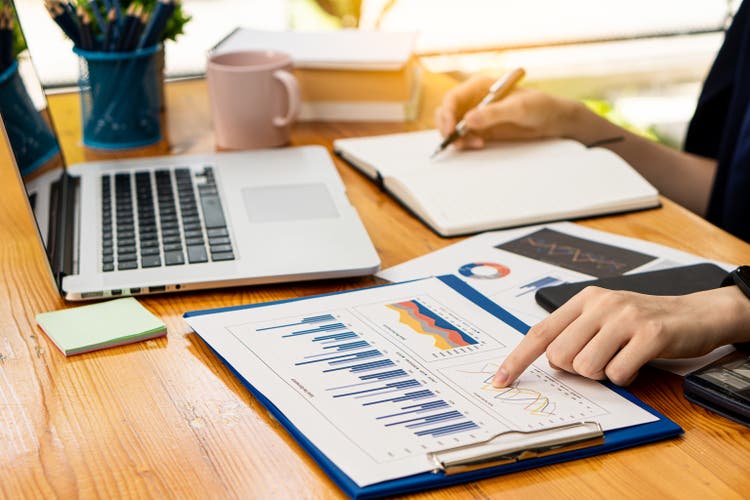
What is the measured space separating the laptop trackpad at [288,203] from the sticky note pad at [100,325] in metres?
0.22

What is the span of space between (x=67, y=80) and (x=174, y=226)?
949 millimetres

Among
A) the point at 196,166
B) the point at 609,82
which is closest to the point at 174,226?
the point at 196,166

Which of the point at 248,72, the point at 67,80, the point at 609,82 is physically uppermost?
the point at 248,72

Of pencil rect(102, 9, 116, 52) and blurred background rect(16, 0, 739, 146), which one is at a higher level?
pencil rect(102, 9, 116, 52)

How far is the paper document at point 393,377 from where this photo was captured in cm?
63

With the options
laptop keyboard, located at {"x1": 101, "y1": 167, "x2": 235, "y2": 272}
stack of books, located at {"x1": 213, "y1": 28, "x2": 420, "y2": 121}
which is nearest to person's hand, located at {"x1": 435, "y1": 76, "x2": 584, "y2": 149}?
stack of books, located at {"x1": 213, "y1": 28, "x2": 420, "y2": 121}

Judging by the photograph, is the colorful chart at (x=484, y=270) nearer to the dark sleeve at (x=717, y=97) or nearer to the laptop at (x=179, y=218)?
the laptop at (x=179, y=218)

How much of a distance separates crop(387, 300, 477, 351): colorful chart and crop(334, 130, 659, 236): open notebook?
0.72ft

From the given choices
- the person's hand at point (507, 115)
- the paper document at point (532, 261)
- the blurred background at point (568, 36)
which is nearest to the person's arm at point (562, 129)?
the person's hand at point (507, 115)

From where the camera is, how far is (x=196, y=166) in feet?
3.80

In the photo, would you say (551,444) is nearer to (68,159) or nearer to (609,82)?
(68,159)

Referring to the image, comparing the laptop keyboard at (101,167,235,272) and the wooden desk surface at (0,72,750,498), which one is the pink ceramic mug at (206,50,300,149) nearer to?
the laptop keyboard at (101,167,235,272)

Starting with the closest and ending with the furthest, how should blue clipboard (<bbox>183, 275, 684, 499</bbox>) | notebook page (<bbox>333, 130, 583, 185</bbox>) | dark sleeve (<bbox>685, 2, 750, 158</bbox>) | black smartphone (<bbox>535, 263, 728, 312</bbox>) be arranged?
blue clipboard (<bbox>183, 275, 684, 499</bbox>) → black smartphone (<bbox>535, 263, 728, 312</bbox>) → notebook page (<bbox>333, 130, 583, 185</bbox>) → dark sleeve (<bbox>685, 2, 750, 158</bbox>)

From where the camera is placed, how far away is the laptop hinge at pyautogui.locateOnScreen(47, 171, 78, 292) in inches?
34.8
